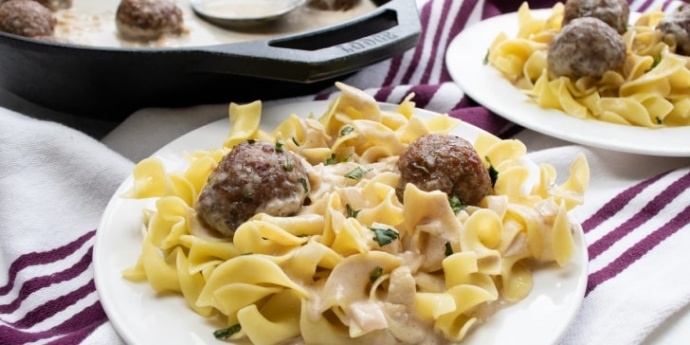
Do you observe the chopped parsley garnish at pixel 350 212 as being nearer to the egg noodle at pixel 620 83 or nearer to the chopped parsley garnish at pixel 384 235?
the chopped parsley garnish at pixel 384 235

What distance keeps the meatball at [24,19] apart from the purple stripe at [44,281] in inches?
54.8

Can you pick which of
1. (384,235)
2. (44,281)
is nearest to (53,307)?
(44,281)

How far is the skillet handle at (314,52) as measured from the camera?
3102 mm

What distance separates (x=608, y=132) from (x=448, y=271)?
1.40 metres

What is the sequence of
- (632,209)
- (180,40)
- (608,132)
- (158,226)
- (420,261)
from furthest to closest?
(180,40) → (608,132) → (632,209) → (158,226) → (420,261)

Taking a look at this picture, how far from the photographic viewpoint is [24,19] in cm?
366

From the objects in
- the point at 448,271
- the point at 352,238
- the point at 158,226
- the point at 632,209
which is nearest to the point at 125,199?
the point at 158,226

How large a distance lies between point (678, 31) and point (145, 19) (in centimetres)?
255

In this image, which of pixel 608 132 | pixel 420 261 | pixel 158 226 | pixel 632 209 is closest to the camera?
pixel 420 261

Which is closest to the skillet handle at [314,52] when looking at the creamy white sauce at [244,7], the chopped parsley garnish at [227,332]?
the creamy white sauce at [244,7]

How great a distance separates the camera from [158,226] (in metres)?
2.50

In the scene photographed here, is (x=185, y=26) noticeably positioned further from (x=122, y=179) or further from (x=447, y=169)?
(x=447, y=169)

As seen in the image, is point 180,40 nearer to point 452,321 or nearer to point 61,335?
point 61,335

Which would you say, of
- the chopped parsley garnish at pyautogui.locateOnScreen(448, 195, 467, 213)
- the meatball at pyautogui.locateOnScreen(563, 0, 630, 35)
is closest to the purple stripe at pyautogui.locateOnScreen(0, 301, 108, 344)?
the chopped parsley garnish at pyautogui.locateOnScreen(448, 195, 467, 213)
